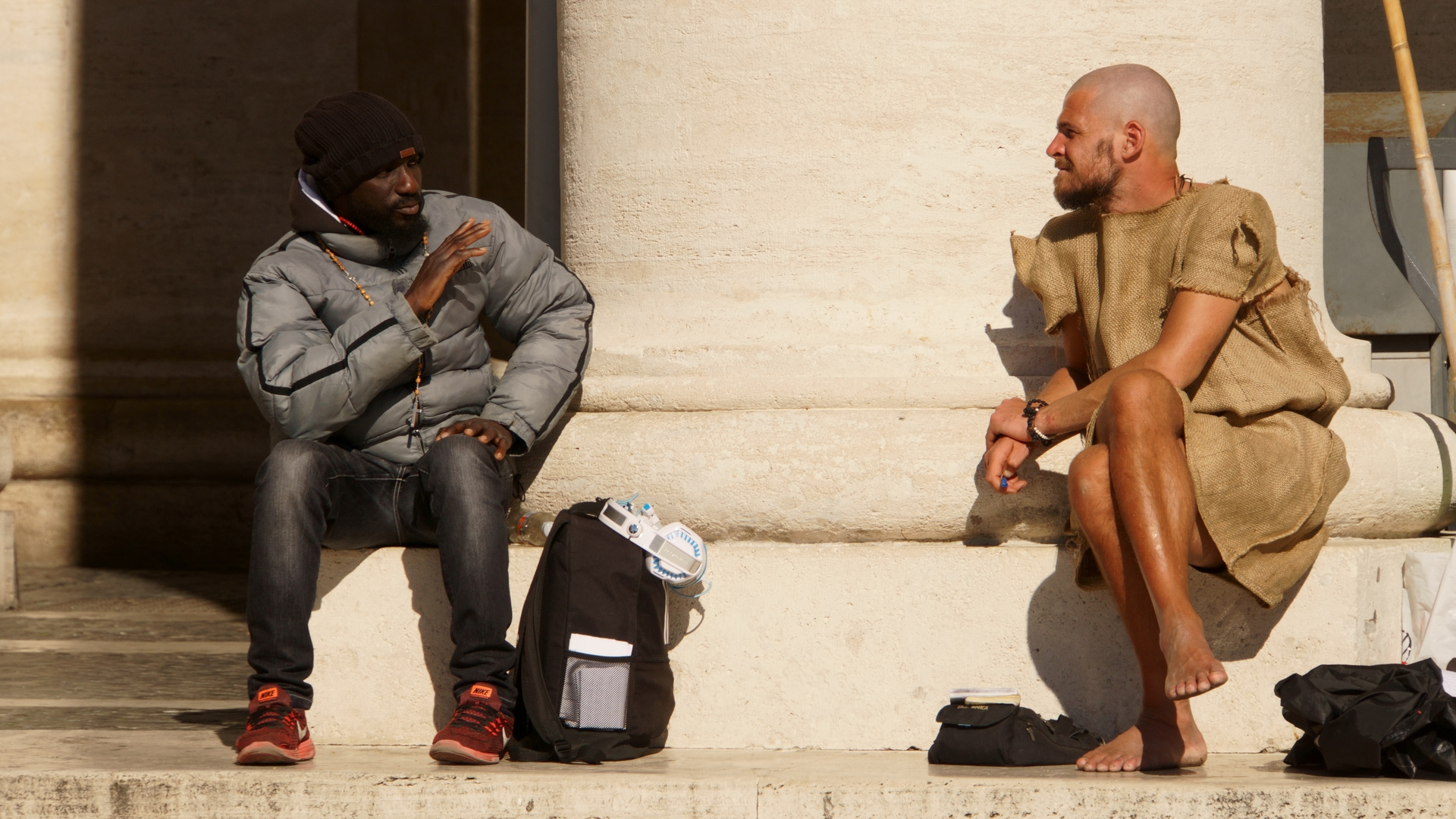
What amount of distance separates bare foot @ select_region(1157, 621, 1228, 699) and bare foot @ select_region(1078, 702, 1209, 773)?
0.72ft

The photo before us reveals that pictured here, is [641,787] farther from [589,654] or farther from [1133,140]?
[1133,140]

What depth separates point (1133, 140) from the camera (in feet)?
11.6

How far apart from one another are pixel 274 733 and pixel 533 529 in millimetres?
781

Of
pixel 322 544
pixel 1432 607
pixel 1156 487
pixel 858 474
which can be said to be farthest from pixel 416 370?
pixel 1432 607

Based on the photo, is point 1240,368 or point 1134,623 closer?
point 1134,623

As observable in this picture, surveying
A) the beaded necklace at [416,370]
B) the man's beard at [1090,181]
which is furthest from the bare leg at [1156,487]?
the beaded necklace at [416,370]

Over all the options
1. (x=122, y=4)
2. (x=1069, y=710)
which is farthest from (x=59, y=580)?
(x=1069, y=710)

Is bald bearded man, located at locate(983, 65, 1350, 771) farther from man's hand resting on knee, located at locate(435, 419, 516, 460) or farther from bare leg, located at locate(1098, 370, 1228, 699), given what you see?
man's hand resting on knee, located at locate(435, 419, 516, 460)

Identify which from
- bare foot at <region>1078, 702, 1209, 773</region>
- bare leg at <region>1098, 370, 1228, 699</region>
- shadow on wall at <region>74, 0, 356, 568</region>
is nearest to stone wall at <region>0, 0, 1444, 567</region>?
bare leg at <region>1098, 370, 1228, 699</region>

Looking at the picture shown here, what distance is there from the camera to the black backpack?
3361mm

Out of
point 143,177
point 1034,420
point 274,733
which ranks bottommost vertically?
point 274,733

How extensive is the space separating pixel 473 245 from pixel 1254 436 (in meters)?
1.93

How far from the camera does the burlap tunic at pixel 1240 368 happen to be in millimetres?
3262

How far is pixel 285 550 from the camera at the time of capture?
3.43 metres
